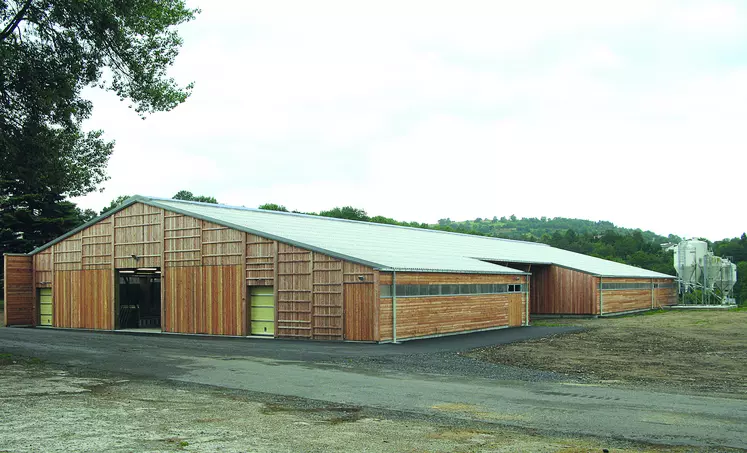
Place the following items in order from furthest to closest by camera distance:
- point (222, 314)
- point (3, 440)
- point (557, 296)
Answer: point (557, 296), point (222, 314), point (3, 440)

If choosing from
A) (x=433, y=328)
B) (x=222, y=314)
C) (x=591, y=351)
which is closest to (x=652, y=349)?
(x=591, y=351)

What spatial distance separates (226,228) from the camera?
3062 centimetres

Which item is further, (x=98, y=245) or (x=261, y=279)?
(x=98, y=245)

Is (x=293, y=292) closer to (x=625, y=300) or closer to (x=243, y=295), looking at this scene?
(x=243, y=295)

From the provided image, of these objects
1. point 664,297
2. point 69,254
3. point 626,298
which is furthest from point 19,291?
point 664,297

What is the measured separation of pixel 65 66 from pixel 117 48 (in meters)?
1.79

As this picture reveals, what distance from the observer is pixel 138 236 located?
111 ft

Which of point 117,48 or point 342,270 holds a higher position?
point 117,48

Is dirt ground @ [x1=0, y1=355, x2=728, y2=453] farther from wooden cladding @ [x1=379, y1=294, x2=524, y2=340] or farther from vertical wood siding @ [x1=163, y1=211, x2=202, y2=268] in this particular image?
vertical wood siding @ [x1=163, y1=211, x2=202, y2=268]

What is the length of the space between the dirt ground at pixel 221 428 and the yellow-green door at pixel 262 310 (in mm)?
14930

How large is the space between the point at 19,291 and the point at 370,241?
20030 mm

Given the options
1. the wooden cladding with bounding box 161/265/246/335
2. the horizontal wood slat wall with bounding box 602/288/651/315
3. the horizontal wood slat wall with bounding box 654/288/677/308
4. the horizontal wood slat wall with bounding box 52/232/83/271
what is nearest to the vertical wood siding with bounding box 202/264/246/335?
the wooden cladding with bounding box 161/265/246/335

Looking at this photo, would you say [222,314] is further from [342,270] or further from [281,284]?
[342,270]

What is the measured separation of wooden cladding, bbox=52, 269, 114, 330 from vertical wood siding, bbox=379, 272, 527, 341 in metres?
16.5
